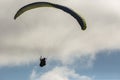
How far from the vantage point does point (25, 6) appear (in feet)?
331

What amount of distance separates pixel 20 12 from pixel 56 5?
5.01m

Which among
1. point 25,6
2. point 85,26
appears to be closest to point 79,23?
point 85,26

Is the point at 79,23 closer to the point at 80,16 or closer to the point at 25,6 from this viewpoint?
the point at 80,16

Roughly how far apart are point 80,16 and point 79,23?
965 millimetres

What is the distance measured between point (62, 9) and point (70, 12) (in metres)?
1.10

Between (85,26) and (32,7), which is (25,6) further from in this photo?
(85,26)

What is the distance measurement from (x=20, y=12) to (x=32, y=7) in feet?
5.72

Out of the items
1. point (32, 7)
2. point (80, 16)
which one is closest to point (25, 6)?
point (32, 7)

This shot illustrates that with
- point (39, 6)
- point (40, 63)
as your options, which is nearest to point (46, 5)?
point (39, 6)

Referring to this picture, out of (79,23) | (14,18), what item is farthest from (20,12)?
(79,23)

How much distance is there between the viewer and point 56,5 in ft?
329

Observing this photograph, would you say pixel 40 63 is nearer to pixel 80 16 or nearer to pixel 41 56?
pixel 41 56

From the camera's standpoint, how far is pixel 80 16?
325ft

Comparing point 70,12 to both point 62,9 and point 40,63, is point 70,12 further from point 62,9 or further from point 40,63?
point 40,63
